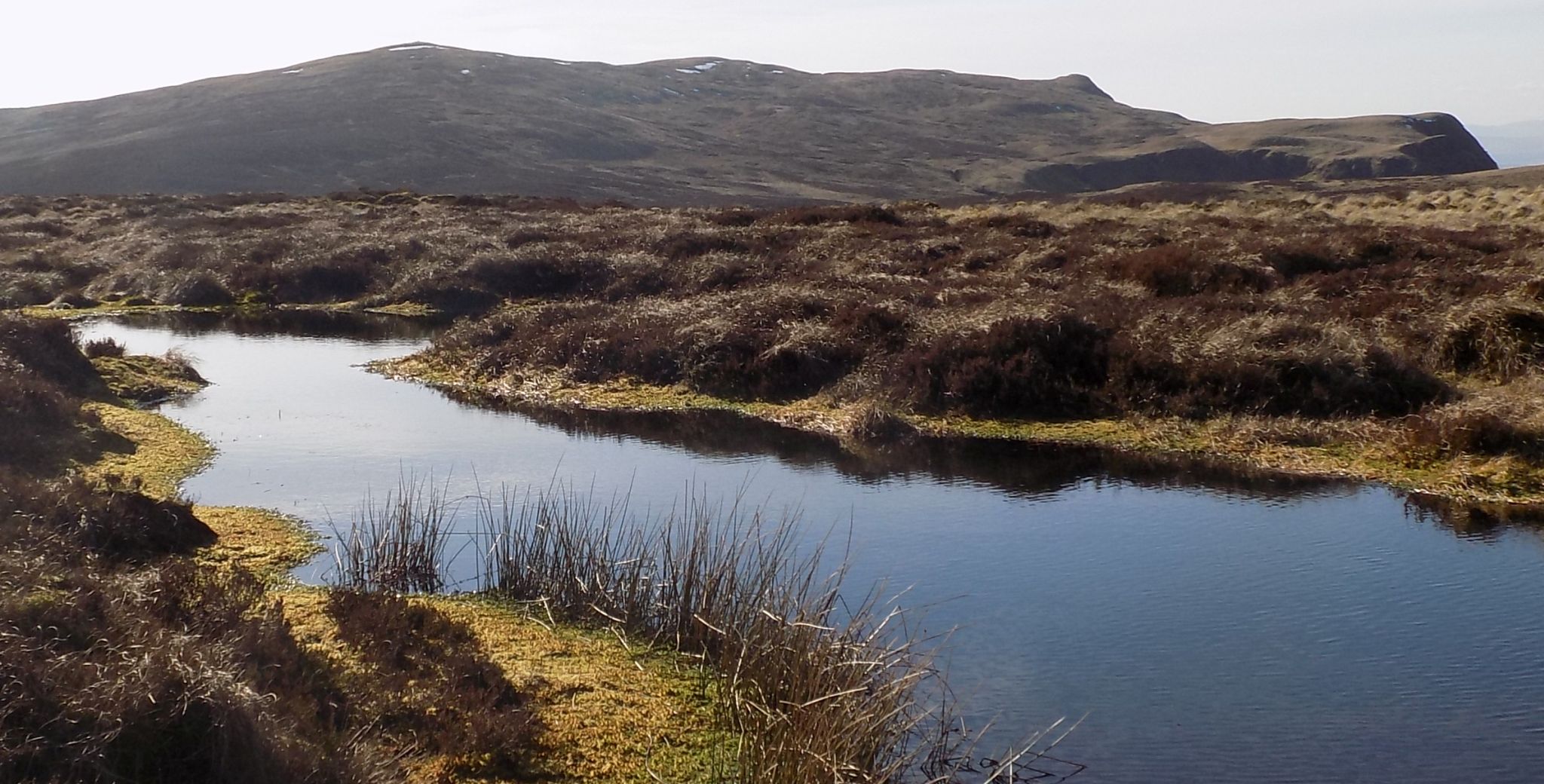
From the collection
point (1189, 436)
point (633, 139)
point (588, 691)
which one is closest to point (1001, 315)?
point (1189, 436)

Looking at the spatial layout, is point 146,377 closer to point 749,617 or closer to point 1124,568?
point 749,617

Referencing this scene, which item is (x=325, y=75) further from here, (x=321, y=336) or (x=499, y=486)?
(x=499, y=486)

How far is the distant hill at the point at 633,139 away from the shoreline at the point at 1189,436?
2907 inches

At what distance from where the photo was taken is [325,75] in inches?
5669

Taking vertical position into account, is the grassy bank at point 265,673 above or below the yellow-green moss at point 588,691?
above

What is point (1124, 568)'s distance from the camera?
12.2 meters

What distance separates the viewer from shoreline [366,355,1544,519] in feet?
48.7

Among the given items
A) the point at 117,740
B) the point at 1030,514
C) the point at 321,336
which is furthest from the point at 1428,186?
the point at 117,740

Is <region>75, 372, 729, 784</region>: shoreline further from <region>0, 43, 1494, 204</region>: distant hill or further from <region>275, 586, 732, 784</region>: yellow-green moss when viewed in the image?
<region>0, 43, 1494, 204</region>: distant hill

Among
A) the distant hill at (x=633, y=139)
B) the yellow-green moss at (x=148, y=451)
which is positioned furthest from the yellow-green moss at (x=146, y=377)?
the distant hill at (x=633, y=139)

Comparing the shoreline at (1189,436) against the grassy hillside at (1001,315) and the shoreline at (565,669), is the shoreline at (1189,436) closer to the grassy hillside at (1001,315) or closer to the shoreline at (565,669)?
the grassy hillside at (1001,315)

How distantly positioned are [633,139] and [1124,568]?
123361 millimetres

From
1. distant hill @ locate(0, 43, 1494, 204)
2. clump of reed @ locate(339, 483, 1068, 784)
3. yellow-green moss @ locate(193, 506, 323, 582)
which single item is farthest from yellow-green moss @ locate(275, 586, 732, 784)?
distant hill @ locate(0, 43, 1494, 204)

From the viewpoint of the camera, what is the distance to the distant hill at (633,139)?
3971 inches
